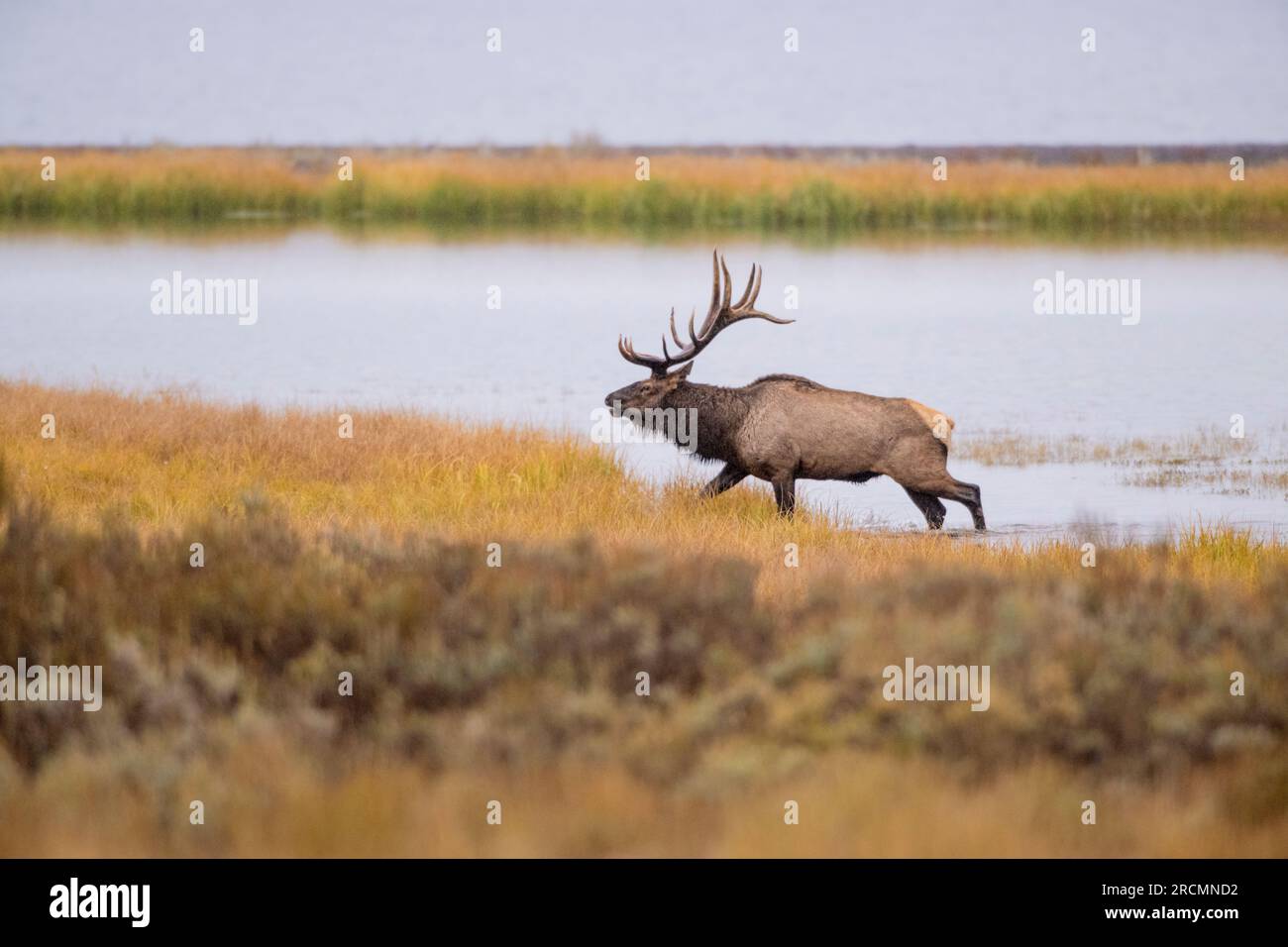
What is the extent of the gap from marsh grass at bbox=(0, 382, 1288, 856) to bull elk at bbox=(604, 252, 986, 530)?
2.93m

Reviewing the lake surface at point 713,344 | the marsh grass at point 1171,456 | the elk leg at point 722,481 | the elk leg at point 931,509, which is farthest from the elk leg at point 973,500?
the marsh grass at point 1171,456

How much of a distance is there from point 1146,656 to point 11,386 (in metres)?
13.5

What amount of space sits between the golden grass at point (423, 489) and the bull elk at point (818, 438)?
0.35m

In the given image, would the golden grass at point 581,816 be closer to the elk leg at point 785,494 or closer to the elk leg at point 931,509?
the elk leg at point 785,494

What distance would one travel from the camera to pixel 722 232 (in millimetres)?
48094

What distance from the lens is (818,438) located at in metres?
11.5

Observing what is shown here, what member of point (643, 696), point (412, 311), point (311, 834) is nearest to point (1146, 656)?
point (643, 696)

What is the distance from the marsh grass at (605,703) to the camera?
4.84 m

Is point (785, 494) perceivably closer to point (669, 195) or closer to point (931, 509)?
point (931, 509)

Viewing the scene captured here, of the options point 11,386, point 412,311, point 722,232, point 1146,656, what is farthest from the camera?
point 722,232

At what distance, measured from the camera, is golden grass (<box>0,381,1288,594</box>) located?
32.1ft

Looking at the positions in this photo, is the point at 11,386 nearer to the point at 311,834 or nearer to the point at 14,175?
the point at 311,834

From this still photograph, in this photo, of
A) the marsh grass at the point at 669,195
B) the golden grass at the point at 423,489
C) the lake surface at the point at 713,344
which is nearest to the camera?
the golden grass at the point at 423,489

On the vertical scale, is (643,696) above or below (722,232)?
below
